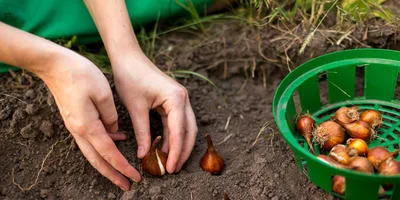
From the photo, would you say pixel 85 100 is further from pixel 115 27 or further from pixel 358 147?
pixel 358 147

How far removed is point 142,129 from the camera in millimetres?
1420

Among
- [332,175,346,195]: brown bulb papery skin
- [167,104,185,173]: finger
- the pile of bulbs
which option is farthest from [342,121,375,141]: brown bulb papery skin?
[167,104,185,173]: finger

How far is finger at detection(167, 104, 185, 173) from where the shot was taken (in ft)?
4.51

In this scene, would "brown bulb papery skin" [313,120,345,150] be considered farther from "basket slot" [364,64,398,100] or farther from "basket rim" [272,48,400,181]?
"basket slot" [364,64,398,100]

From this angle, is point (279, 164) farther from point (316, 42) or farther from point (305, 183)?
point (316, 42)

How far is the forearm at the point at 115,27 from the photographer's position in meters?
1.49

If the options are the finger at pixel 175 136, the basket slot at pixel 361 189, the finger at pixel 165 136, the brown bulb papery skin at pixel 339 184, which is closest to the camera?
the basket slot at pixel 361 189

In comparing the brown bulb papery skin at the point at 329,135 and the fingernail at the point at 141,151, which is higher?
the brown bulb papery skin at the point at 329,135

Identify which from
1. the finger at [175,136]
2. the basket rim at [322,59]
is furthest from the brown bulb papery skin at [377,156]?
the finger at [175,136]

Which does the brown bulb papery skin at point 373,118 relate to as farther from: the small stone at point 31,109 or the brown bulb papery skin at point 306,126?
the small stone at point 31,109

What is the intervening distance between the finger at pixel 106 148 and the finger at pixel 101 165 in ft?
0.12

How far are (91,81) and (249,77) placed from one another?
769 mm

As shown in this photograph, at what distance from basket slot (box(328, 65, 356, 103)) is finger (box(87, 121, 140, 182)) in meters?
0.69

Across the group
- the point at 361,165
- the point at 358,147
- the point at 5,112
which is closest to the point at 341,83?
→ the point at 358,147
